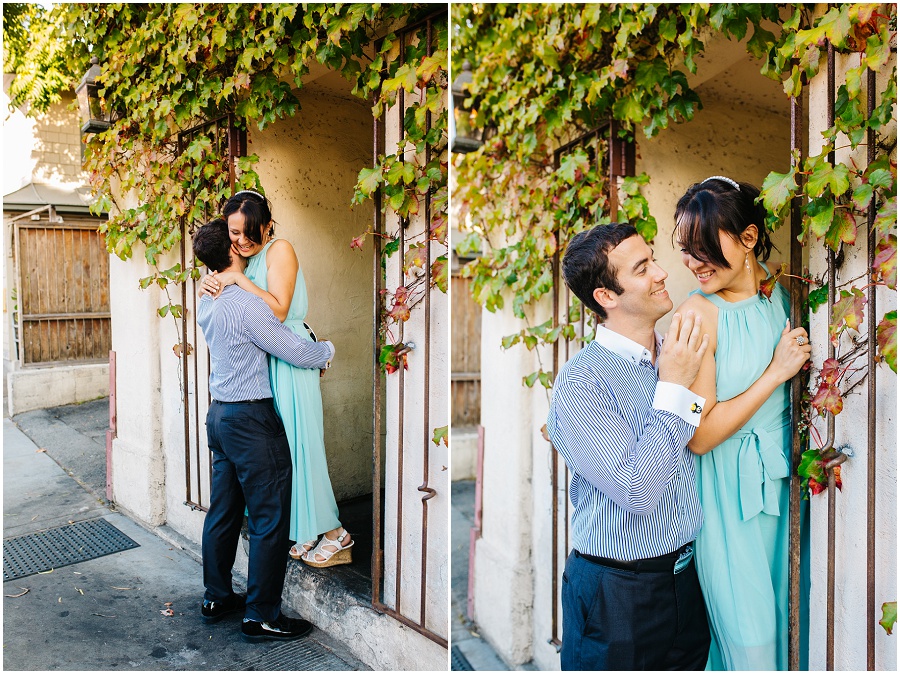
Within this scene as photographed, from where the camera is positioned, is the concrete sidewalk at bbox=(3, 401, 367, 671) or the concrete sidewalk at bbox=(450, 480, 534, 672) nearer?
the concrete sidewalk at bbox=(3, 401, 367, 671)

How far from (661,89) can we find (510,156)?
1.00 meters

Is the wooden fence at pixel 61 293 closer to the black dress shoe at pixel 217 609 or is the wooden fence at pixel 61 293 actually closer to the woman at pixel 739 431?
the black dress shoe at pixel 217 609

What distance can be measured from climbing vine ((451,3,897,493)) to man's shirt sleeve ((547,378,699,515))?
483 millimetres

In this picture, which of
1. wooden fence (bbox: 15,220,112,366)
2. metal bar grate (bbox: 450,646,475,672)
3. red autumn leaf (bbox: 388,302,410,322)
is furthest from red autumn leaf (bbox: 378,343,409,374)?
wooden fence (bbox: 15,220,112,366)

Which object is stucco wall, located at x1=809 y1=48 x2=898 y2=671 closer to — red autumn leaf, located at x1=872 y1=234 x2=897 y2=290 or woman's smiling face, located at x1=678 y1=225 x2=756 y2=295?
red autumn leaf, located at x1=872 y1=234 x2=897 y2=290

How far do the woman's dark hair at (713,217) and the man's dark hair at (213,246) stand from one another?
6.76 ft

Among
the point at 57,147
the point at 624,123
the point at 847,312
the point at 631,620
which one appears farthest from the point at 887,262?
the point at 57,147

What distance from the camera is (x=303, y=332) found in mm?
3217

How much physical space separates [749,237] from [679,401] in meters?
0.63

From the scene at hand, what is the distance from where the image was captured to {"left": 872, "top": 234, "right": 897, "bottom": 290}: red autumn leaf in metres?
1.66

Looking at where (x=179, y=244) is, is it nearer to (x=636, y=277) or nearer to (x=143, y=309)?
(x=143, y=309)

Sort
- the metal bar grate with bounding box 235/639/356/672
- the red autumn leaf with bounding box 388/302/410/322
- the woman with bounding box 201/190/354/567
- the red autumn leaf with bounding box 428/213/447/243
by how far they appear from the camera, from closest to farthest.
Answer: the red autumn leaf with bounding box 428/213/447/243
the red autumn leaf with bounding box 388/302/410/322
the metal bar grate with bounding box 235/639/356/672
the woman with bounding box 201/190/354/567

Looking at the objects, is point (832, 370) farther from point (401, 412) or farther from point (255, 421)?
point (255, 421)

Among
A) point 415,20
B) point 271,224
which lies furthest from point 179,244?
point 415,20
